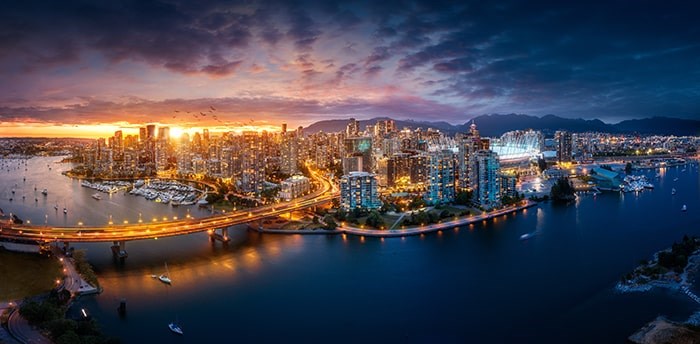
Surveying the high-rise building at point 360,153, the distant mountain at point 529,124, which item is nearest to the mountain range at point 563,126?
the distant mountain at point 529,124

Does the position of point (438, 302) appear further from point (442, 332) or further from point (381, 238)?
point (381, 238)

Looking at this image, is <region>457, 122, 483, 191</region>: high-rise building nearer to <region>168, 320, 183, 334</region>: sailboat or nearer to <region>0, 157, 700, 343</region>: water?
<region>0, 157, 700, 343</region>: water

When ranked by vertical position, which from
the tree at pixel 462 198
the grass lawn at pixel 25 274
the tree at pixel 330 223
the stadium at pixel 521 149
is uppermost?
the stadium at pixel 521 149

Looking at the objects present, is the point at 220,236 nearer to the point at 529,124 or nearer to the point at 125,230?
the point at 125,230

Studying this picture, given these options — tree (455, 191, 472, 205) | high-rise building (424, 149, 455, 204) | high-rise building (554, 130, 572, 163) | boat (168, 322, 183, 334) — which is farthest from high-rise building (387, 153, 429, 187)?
high-rise building (554, 130, 572, 163)

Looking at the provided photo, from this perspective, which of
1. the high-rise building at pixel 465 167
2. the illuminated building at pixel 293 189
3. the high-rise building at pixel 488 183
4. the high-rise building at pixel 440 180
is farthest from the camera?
the illuminated building at pixel 293 189

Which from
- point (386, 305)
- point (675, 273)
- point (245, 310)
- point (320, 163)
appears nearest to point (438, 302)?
point (386, 305)

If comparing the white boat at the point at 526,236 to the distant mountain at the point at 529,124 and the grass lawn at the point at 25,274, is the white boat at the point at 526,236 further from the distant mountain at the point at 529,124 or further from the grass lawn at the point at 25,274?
the distant mountain at the point at 529,124
